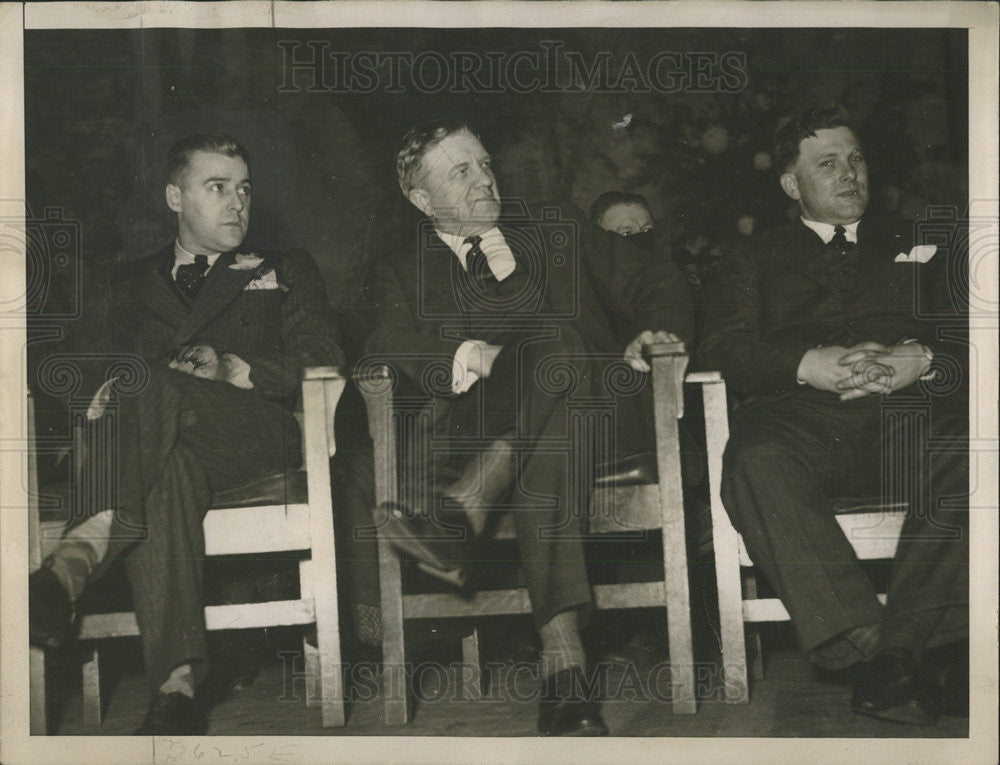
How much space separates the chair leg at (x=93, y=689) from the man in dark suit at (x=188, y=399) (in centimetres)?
10

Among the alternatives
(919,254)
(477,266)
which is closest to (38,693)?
(477,266)

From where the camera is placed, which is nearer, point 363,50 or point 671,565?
point 671,565

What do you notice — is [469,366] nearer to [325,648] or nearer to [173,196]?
[325,648]

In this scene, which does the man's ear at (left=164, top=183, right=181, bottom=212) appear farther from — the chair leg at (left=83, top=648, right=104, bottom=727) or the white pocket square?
the white pocket square

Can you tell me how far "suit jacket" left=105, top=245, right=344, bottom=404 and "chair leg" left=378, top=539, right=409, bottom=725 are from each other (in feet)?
1.75

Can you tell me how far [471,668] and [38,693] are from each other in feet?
3.89

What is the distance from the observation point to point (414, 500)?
2.73 meters

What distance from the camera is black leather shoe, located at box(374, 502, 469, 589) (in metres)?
2.71

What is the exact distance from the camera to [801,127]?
2.84 metres

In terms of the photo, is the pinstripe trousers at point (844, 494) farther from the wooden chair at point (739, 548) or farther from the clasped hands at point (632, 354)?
the clasped hands at point (632, 354)

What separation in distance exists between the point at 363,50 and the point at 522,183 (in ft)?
1.94

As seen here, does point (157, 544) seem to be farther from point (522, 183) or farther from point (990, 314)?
point (990, 314)

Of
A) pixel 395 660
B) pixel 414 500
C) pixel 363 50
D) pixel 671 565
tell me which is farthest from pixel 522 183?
pixel 395 660

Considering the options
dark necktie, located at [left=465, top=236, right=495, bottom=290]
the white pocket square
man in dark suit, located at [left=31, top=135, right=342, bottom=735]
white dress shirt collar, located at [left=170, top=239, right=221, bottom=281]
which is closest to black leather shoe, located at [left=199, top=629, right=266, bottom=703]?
man in dark suit, located at [left=31, top=135, right=342, bottom=735]
